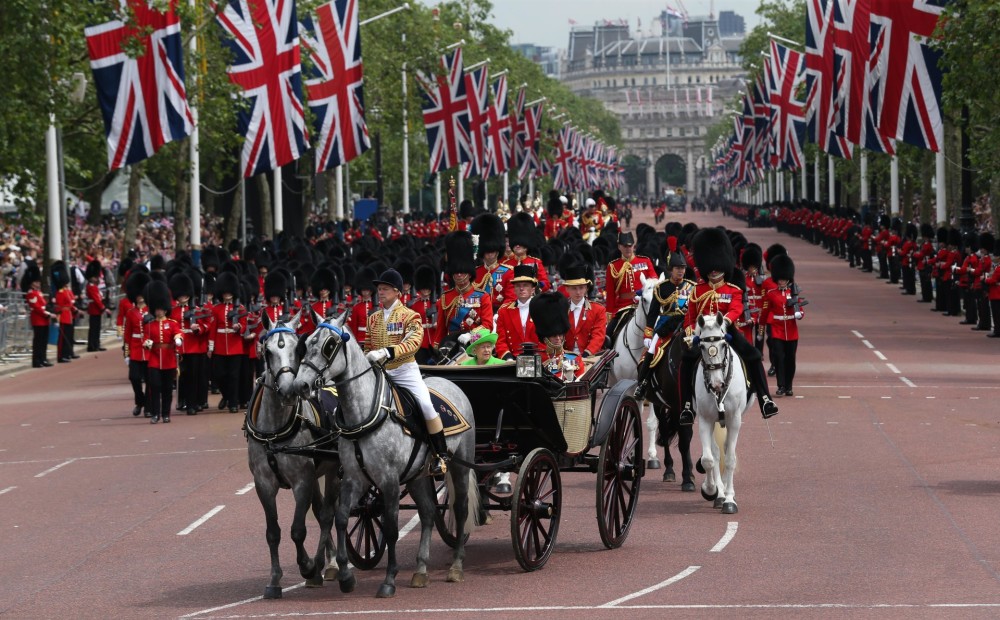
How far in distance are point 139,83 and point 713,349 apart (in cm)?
1704

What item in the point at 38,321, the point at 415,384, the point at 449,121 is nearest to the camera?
the point at 415,384

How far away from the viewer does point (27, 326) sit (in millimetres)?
33281

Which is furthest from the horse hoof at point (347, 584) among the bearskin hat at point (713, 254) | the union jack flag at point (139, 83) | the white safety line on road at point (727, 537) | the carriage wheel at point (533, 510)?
the union jack flag at point (139, 83)

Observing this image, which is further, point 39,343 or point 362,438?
point 39,343

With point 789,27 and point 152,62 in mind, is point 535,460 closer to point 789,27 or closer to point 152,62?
point 152,62

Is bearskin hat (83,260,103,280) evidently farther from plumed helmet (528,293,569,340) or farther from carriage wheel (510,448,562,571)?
carriage wheel (510,448,562,571)

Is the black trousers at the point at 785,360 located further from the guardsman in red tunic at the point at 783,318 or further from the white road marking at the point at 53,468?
the white road marking at the point at 53,468

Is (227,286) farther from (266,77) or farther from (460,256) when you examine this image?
(266,77)

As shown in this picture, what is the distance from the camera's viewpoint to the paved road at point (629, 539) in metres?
11.0

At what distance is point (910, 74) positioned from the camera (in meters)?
30.1

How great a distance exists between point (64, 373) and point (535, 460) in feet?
62.3

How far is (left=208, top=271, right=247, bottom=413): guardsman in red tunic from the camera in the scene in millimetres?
22797

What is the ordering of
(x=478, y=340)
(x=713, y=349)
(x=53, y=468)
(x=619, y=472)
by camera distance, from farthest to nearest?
(x=53, y=468) → (x=478, y=340) → (x=713, y=349) → (x=619, y=472)

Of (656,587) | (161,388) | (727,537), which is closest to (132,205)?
(161,388)
